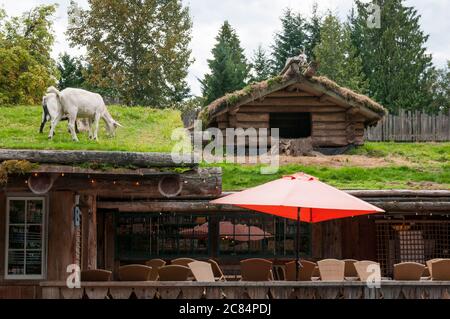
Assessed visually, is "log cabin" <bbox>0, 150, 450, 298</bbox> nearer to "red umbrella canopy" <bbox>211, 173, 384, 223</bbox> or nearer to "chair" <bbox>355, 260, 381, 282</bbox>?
"red umbrella canopy" <bbox>211, 173, 384, 223</bbox>

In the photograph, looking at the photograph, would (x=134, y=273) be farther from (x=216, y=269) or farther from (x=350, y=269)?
(x=350, y=269)

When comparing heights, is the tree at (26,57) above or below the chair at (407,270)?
above

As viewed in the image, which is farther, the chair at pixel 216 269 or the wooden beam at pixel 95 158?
the chair at pixel 216 269

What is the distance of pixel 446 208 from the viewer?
52.7ft

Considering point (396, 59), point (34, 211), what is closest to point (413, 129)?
point (396, 59)

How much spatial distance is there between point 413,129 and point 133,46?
16.3 meters

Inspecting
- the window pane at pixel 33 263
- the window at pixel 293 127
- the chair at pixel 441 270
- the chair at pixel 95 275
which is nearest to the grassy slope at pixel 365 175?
the window at pixel 293 127

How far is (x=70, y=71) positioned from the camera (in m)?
46.4

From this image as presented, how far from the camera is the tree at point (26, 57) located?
34719mm

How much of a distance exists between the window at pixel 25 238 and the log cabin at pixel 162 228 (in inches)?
0.7

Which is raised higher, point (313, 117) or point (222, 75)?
point (222, 75)

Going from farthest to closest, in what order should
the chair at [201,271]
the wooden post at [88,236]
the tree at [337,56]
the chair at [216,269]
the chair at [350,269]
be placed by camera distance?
the tree at [337,56] < the wooden post at [88,236] < the chair at [350,269] < the chair at [216,269] < the chair at [201,271]

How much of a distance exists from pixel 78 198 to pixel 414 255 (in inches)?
310

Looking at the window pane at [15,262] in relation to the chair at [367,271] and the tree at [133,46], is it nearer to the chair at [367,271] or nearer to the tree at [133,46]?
the chair at [367,271]
